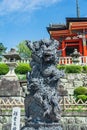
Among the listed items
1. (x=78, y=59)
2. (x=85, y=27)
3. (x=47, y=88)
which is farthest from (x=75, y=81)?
(x=47, y=88)

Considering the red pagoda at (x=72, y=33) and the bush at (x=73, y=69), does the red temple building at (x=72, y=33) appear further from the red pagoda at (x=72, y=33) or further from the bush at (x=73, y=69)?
the bush at (x=73, y=69)

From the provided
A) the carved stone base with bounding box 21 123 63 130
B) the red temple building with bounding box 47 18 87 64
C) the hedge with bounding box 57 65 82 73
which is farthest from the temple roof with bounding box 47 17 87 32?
the carved stone base with bounding box 21 123 63 130

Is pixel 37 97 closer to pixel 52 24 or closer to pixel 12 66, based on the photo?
pixel 12 66

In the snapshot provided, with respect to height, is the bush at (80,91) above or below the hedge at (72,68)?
below

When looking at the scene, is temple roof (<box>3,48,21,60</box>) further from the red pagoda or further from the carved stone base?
the carved stone base

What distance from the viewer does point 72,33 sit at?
32938mm

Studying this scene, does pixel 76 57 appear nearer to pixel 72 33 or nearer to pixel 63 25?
pixel 72 33

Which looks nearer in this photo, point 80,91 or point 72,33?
point 80,91

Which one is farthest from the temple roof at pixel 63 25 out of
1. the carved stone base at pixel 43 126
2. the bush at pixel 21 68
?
the carved stone base at pixel 43 126

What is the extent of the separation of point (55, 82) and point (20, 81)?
39.1ft

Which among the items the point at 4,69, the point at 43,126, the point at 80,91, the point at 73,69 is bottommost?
the point at 43,126

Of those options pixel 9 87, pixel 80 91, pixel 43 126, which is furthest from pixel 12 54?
pixel 43 126

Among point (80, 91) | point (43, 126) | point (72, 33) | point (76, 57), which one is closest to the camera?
point (43, 126)

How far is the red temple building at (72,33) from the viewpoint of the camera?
31516 millimetres
